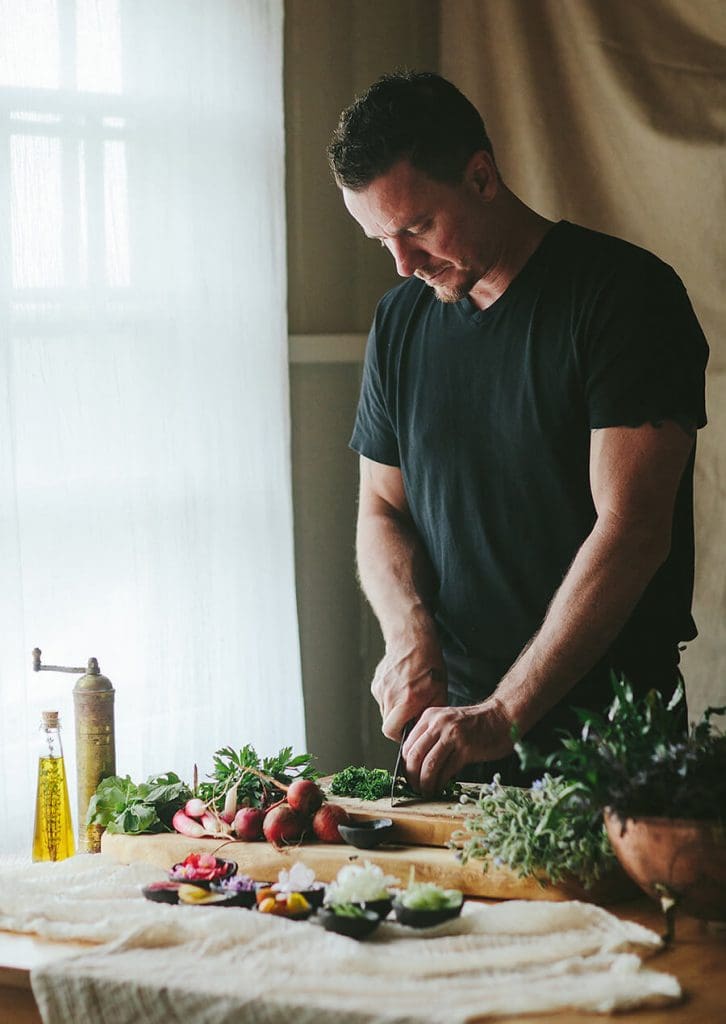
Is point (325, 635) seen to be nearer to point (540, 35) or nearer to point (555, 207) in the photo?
point (555, 207)

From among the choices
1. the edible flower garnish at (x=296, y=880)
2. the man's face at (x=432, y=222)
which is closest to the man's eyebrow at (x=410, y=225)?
the man's face at (x=432, y=222)

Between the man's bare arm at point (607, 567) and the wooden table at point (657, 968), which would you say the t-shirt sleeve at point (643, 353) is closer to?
the man's bare arm at point (607, 567)

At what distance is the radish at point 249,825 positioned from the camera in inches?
Answer: 75.4

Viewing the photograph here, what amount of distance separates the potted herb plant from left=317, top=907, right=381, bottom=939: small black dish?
0.25 m

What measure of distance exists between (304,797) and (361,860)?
0.16 meters

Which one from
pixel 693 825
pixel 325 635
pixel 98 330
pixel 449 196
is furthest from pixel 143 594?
pixel 693 825

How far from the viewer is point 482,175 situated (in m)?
2.28

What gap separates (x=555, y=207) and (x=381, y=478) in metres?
1.25

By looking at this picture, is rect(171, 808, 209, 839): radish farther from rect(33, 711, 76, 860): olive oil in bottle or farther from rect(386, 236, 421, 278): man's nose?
rect(386, 236, 421, 278): man's nose

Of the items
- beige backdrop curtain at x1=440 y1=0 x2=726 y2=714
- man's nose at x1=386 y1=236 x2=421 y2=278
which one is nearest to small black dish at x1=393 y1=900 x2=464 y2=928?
man's nose at x1=386 y1=236 x2=421 y2=278

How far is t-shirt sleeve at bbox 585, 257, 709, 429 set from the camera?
6.84ft

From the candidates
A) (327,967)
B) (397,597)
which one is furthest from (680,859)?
(397,597)

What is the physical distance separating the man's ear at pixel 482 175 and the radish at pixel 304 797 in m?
1.03

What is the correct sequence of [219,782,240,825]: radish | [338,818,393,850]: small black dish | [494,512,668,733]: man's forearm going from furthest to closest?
[494,512,668,733]: man's forearm → [219,782,240,825]: radish → [338,818,393,850]: small black dish
